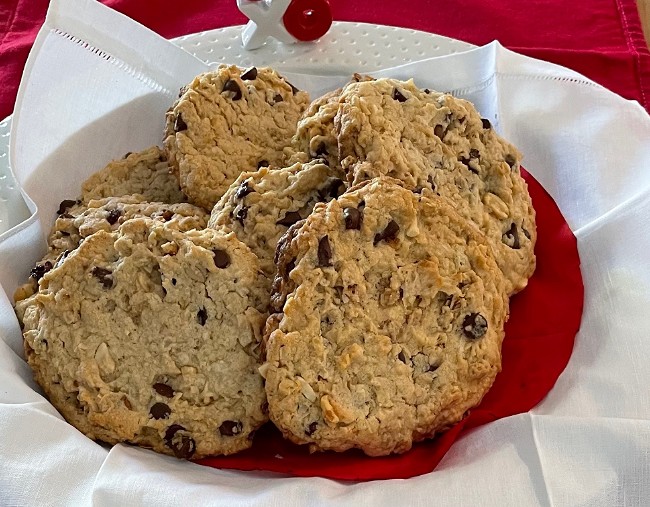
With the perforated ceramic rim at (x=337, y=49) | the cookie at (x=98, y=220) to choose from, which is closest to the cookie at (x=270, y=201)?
the cookie at (x=98, y=220)

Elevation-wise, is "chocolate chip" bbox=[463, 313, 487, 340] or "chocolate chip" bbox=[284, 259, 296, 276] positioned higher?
"chocolate chip" bbox=[284, 259, 296, 276]

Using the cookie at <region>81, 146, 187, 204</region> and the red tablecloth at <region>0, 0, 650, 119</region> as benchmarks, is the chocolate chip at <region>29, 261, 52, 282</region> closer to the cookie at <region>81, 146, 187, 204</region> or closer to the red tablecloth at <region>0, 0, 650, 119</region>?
the cookie at <region>81, 146, 187, 204</region>

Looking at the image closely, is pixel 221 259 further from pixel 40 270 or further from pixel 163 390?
pixel 40 270

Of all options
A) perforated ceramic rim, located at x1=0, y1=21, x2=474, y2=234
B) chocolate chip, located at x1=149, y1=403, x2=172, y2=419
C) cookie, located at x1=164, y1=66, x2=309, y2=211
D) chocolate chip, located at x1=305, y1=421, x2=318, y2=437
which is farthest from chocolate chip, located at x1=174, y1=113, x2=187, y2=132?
chocolate chip, located at x1=305, y1=421, x2=318, y2=437

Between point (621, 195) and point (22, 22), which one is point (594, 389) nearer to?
point (621, 195)

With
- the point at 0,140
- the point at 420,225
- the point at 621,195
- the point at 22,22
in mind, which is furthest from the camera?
the point at 22,22

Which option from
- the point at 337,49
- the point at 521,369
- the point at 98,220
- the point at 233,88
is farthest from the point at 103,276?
the point at 337,49

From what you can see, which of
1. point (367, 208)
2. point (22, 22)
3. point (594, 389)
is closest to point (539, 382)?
point (594, 389)
